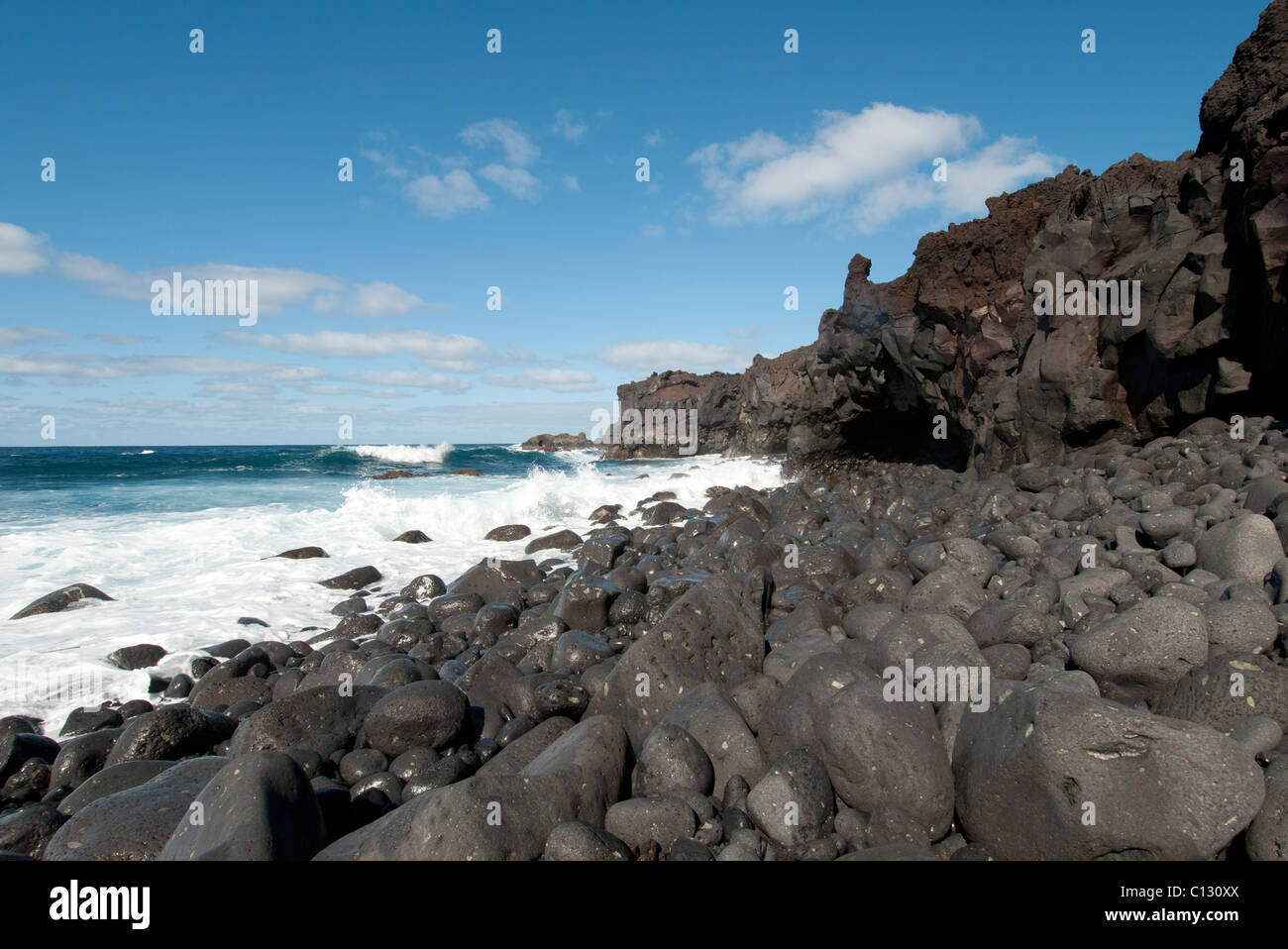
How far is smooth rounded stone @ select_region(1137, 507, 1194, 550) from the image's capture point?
20.8 ft

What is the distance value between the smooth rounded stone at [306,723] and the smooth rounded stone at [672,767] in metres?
2.60

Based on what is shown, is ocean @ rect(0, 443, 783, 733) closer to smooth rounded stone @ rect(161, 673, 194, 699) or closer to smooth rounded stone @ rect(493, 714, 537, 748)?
smooth rounded stone @ rect(161, 673, 194, 699)

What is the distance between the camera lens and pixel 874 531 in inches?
439

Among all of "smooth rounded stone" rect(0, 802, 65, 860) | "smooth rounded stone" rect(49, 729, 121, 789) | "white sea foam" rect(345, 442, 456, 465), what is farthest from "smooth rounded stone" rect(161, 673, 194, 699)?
"white sea foam" rect(345, 442, 456, 465)

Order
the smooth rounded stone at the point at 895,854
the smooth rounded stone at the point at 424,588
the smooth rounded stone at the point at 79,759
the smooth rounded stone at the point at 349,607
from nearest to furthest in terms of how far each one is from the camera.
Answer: the smooth rounded stone at the point at 895,854
the smooth rounded stone at the point at 79,759
the smooth rounded stone at the point at 349,607
the smooth rounded stone at the point at 424,588

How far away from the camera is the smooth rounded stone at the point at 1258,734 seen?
3.34 m

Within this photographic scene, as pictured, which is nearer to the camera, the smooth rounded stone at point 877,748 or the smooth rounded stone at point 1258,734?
the smooth rounded stone at point 1258,734

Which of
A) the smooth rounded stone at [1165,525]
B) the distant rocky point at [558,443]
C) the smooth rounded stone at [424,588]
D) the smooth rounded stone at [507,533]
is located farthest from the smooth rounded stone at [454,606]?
the distant rocky point at [558,443]

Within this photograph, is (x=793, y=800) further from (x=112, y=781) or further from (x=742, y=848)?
(x=112, y=781)

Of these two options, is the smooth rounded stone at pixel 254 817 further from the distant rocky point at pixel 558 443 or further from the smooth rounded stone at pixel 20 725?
the distant rocky point at pixel 558 443

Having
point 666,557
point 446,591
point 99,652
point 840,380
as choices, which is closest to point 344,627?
point 446,591

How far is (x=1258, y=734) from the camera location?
338 cm

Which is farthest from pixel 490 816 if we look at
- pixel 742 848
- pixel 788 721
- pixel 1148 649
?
pixel 1148 649
